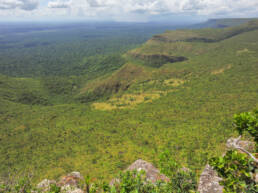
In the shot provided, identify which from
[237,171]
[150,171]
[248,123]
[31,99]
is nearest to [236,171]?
[237,171]

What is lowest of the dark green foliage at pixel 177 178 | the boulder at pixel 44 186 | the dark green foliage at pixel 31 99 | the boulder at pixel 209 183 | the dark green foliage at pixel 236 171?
the dark green foliage at pixel 31 99

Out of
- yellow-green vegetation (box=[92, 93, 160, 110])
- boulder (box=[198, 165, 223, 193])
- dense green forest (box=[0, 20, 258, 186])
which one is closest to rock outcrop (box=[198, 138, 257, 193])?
boulder (box=[198, 165, 223, 193])

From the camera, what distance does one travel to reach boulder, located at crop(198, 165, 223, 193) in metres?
12.7

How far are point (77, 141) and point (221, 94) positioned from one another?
57.0 metres

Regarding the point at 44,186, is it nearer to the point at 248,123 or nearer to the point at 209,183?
the point at 209,183

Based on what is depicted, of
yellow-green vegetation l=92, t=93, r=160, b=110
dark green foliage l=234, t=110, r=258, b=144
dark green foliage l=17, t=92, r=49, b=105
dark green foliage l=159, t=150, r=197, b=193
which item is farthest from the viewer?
dark green foliage l=17, t=92, r=49, b=105

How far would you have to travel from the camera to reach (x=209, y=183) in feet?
44.1

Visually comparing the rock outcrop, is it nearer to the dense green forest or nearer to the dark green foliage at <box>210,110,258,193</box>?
the dark green foliage at <box>210,110,258,193</box>

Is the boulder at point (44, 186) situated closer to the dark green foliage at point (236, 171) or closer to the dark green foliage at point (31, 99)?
the dark green foliage at point (236, 171)

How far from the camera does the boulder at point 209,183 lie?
41.7 ft

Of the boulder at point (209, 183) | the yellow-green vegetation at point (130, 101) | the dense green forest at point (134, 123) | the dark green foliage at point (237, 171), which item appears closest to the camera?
the dark green foliage at point (237, 171)

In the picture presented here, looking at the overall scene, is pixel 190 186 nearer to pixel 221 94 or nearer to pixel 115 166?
pixel 115 166

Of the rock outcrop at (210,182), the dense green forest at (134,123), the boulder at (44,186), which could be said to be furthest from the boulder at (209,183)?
the boulder at (44,186)

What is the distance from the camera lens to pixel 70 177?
2003 cm
